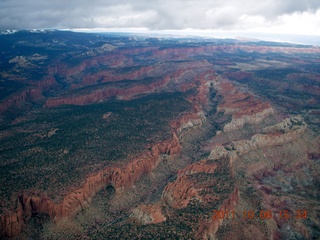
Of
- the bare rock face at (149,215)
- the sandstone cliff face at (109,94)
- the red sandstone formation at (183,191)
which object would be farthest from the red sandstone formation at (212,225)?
the sandstone cliff face at (109,94)

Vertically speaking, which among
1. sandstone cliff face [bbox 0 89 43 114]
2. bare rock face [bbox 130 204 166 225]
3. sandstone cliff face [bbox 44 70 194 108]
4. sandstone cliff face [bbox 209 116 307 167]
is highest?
bare rock face [bbox 130 204 166 225]

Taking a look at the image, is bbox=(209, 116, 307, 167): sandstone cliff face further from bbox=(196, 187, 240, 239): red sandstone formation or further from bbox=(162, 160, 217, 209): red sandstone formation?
bbox=(196, 187, 240, 239): red sandstone formation

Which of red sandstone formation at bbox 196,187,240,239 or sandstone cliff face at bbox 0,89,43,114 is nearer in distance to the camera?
red sandstone formation at bbox 196,187,240,239

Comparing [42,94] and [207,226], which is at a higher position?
[207,226]

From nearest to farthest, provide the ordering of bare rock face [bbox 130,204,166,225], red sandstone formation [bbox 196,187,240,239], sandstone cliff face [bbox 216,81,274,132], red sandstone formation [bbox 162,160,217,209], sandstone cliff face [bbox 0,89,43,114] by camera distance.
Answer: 1. red sandstone formation [bbox 196,187,240,239]
2. bare rock face [bbox 130,204,166,225]
3. red sandstone formation [bbox 162,160,217,209]
4. sandstone cliff face [bbox 216,81,274,132]
5. sandstone cliff face [bbox 0,89,43,114]

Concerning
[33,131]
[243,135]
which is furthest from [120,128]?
[243,135]

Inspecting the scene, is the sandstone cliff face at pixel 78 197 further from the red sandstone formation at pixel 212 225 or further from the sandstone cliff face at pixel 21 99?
the sandstone cliff face at pixel 21 99

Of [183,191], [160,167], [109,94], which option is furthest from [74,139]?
[109,94]

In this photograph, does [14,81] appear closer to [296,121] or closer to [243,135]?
[243,135]

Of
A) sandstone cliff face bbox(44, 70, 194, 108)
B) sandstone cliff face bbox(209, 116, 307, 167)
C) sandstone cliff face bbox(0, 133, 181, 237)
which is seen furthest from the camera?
sandstone cliff face bbox(44, 70, 194, 108)

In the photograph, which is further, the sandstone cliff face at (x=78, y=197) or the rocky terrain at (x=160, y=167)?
the sandstone cliff face at (x=78, y=197)

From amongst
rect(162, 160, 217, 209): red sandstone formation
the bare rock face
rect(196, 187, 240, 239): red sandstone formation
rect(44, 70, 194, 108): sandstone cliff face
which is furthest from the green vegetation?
rect(196, 187, 240, 239): red sandstone formation
